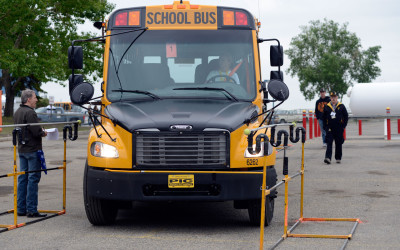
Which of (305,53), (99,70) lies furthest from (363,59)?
(99,70)

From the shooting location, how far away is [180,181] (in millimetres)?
7754

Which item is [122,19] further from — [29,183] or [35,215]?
[35,215]

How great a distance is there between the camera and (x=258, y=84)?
890 cm

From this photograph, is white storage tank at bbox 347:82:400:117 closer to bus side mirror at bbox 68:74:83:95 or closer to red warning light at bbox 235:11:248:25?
red warning light at bbox 235:11:248:25

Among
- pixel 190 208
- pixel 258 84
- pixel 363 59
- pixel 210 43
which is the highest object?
pixel 363 59

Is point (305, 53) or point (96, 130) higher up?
point (305, 53)

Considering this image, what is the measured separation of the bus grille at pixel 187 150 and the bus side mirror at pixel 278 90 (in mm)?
955

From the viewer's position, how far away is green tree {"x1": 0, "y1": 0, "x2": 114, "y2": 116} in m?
38.2

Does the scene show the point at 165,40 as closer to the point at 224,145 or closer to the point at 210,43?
the point at 210,43

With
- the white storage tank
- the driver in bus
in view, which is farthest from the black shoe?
the white storage tank

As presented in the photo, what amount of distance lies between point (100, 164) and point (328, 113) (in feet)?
33.5

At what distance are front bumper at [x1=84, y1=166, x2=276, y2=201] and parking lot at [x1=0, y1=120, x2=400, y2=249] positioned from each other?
1.47ft

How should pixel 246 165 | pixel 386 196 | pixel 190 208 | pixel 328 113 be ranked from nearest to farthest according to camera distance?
pixel 246 165
pixel 190 208
pixel 386 196
pixel 328 113

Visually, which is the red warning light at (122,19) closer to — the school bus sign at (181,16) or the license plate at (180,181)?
the school bus sign at (181,16)
